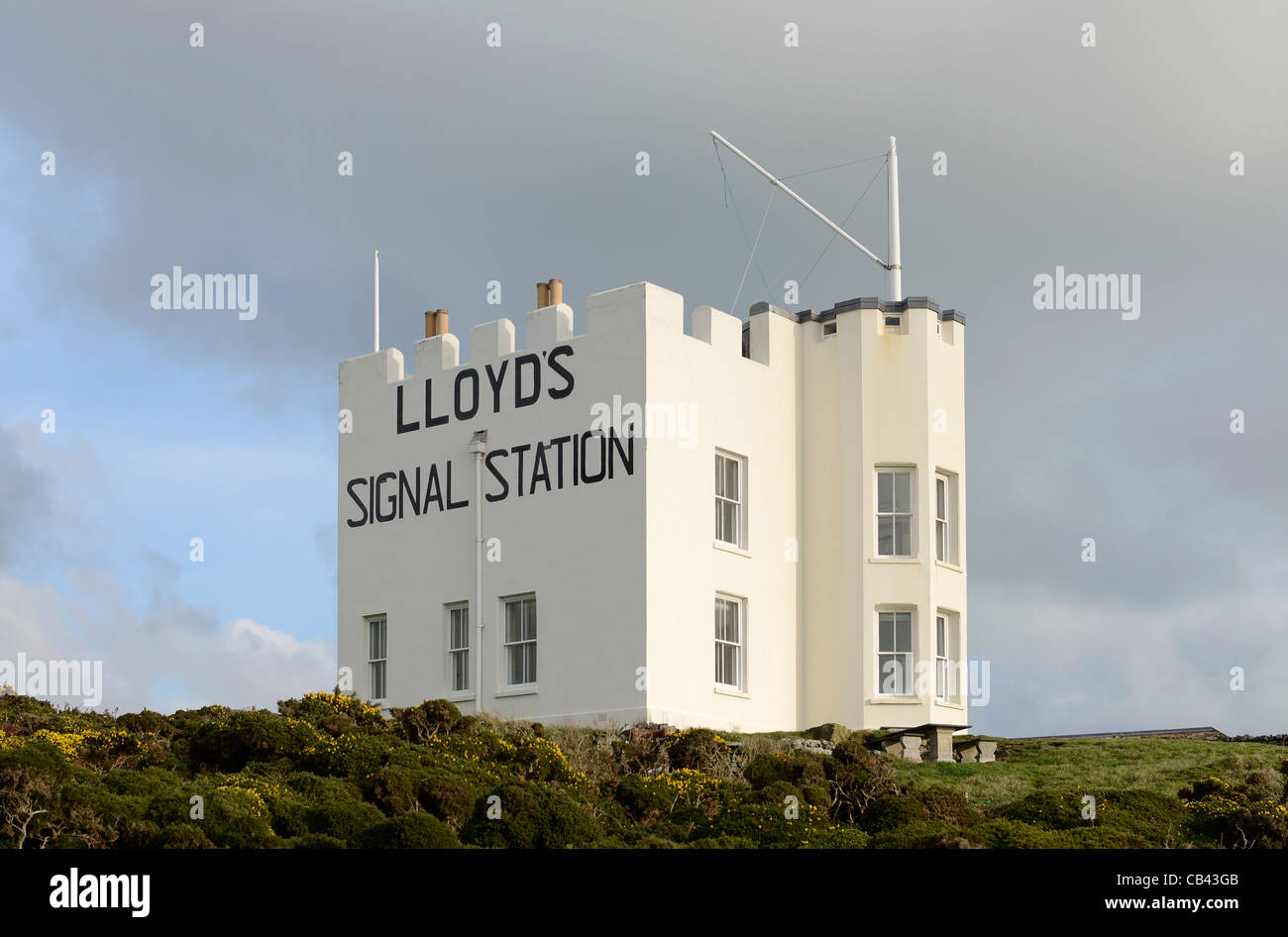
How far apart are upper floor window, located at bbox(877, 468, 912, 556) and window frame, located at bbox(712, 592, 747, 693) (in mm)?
3046

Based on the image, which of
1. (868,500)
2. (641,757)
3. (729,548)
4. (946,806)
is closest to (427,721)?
(641,757)

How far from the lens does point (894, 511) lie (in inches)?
1331

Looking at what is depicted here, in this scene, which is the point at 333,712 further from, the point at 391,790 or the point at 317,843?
the point at 317,843

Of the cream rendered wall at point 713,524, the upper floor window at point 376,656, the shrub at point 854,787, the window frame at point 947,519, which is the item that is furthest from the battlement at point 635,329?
the shrub at point 854,787

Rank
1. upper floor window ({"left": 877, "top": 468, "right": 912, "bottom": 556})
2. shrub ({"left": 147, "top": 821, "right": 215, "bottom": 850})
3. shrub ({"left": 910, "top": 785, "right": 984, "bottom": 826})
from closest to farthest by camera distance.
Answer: shrub ({"left": 147, "top": 821, "right": 215, "bottom": 850}) < shrub ({"left": 910, "top": 785, "right": 984, "bottom": 826}) < upper floor window ({"left": 877, "top": 468, "right": 912, "bottom": 556})

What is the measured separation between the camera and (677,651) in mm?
31234

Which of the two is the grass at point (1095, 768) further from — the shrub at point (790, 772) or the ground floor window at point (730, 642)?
the ground floor window at point (730, 642)

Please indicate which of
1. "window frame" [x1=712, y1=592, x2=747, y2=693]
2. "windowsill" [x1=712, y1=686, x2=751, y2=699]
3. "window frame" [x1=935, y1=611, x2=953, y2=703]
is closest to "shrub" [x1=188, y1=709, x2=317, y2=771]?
"windowsill" [x1=712, y1=686, x2=751, y2=699]

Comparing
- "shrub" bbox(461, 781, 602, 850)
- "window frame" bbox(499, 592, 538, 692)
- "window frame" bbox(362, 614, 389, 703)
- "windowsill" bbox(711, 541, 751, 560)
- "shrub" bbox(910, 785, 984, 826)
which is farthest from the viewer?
Answer: "window frame" bbox(362, 614, 389, 703)

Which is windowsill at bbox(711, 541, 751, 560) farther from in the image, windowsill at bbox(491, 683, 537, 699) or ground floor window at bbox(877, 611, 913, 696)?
windowsill at bbox(491, 683, 537, 699)

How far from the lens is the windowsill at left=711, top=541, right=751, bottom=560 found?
3238 cm

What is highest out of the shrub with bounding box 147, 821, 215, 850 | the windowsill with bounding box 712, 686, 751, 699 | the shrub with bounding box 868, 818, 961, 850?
the windowsill with bounding box 712, 686, 751, 699
